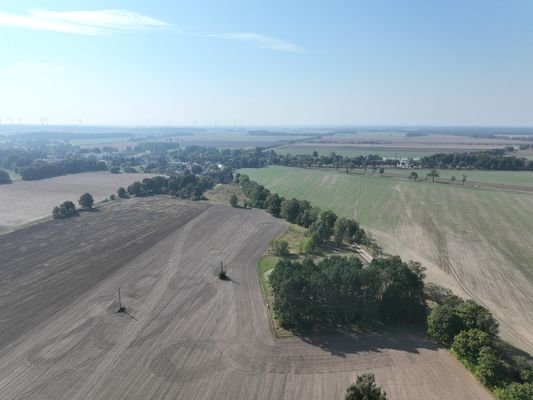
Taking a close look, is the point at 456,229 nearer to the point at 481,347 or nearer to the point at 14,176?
the point at 481,347

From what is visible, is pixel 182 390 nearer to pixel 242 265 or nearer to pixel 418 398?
pixel 418 398

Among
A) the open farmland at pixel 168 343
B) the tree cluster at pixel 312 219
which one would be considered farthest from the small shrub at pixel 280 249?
the tree cluster at pixel 312 219

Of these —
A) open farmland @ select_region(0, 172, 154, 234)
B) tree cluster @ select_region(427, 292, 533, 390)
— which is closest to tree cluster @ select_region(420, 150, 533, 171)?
→ open farmland @ select_region(0, 172, 154, 234)

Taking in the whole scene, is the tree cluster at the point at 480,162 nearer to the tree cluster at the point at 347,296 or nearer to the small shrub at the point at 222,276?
the tree cluster at the point at 347,296

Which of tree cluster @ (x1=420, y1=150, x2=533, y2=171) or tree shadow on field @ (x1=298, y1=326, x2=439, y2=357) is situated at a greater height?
tree cluster @ (x1=420, y1=150, x2=533, y2=171)

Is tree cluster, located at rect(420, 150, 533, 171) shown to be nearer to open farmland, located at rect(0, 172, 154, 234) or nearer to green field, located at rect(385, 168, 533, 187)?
green field, located at rect(385, 168, 533, 187)

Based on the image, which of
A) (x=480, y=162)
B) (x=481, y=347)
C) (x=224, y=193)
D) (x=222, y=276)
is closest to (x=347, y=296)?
(x=481, y=347)

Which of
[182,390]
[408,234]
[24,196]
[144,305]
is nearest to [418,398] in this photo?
[182,390]
